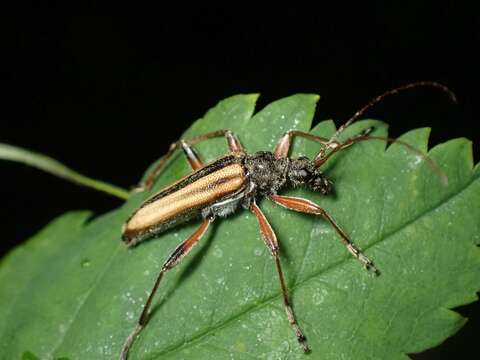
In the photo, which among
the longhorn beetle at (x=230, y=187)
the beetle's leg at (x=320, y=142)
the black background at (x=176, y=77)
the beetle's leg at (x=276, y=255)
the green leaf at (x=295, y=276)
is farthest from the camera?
the black background at (x=176, y=77)

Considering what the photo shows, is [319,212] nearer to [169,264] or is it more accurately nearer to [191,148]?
[169,264]

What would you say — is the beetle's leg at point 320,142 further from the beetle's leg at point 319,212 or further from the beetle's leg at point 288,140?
the beetle's leg at point 319,212

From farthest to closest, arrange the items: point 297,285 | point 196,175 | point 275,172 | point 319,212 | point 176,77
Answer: point 176,77 < point 196,175 < point 275,172 < point 319,212 < point 297,285

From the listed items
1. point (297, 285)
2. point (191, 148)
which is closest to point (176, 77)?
point (191, 148)

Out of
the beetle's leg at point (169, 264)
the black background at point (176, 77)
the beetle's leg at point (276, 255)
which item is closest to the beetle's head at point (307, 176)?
the beetle's leg at point (276, 255)

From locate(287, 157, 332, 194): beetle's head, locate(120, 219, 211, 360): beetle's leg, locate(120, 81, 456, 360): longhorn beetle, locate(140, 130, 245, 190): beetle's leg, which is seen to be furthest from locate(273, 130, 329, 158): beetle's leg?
locate(120, 219, 211, 360): beetle's leg
